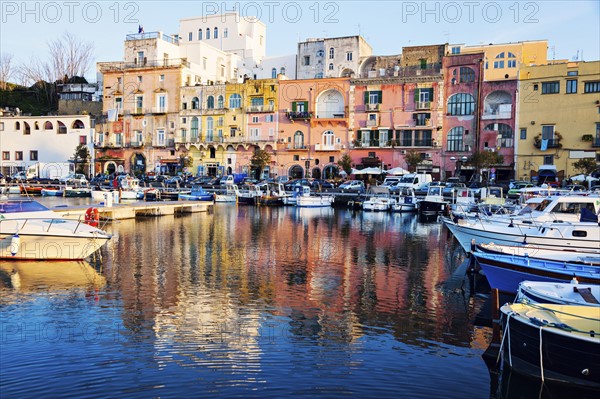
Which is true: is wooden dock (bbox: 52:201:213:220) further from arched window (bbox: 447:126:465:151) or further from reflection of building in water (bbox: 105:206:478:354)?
arched window (bbox: 447:126:465:151)

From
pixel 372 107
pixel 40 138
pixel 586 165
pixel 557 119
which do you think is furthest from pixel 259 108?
pixel 586 165

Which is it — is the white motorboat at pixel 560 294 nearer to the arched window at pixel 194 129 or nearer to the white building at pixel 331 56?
the white building at pixel 331 56

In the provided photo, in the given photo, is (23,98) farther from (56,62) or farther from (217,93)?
(217,93)

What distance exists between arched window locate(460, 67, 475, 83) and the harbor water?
117 ft

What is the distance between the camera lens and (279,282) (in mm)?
18078

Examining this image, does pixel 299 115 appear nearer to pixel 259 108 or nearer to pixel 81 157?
pixel 259 108

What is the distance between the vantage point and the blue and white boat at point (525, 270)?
45.3ft

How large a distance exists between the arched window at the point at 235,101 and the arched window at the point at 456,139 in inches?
956

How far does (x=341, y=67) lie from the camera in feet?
222

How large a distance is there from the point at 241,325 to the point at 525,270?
302 inches

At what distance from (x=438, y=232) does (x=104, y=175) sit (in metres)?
45.2

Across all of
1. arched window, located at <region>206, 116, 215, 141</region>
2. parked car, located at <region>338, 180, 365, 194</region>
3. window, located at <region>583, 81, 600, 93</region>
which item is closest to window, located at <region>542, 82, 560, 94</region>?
window, located at <region>583, 81, 600, 93</region>

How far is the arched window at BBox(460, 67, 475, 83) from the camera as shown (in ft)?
182

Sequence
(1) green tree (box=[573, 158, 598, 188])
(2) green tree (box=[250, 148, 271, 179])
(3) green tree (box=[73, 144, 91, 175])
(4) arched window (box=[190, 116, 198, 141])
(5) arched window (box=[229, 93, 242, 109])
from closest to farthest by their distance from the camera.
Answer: (1) green tree (box=[573, 158, 598, 188]), (2) green tree (box=[250, 148, 271, 179]), (5) arched window (box=[229, 93, 242, 109]), (4) arched window (box=[190, 116, 198, 141]), (3) green tree (box=[73, 144, 91, 175])
